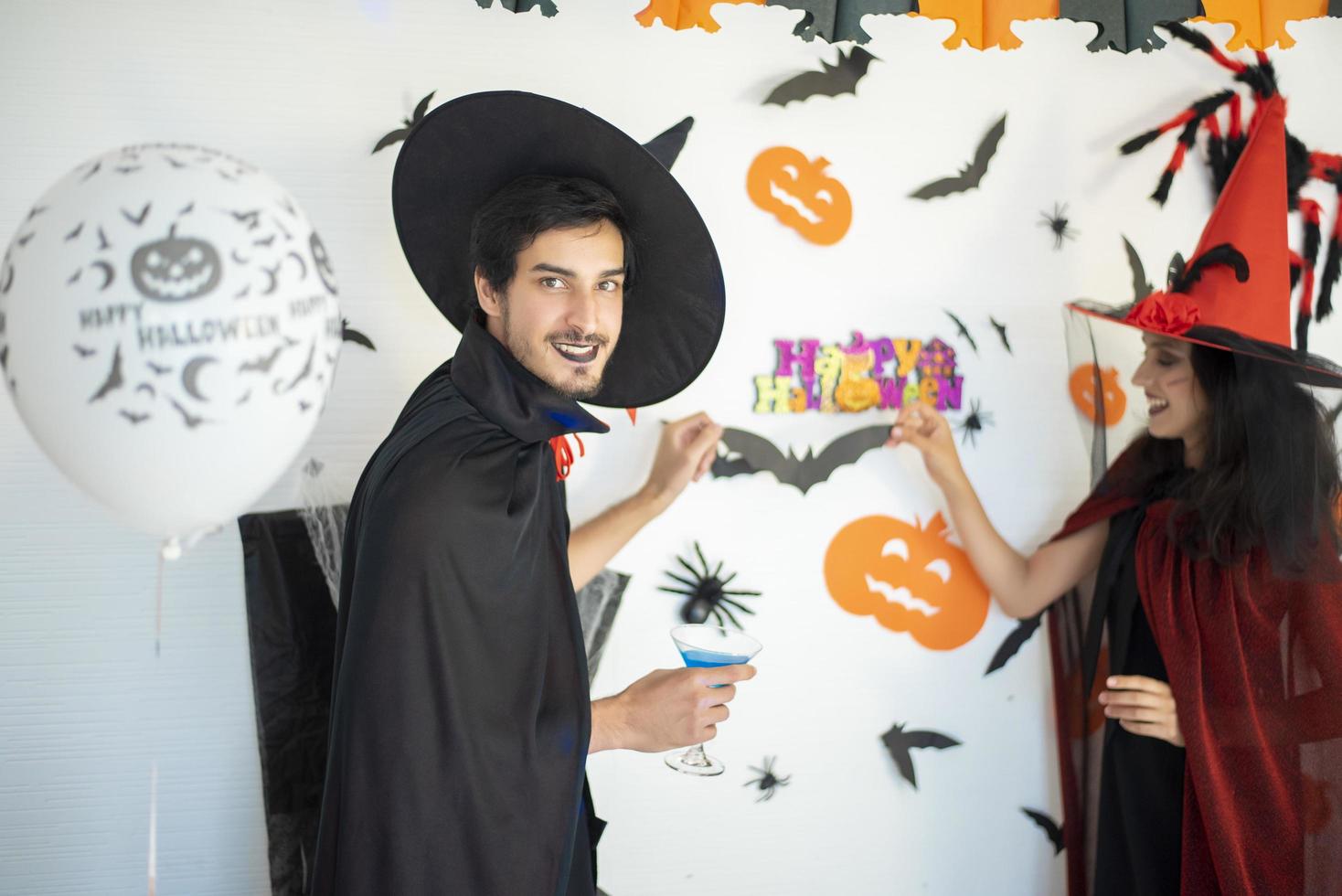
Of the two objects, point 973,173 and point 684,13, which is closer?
point 684,13

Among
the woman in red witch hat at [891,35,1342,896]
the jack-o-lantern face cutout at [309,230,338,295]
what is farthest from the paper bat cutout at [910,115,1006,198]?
the jack-o-lantern face cutout at [309,230,338,295]

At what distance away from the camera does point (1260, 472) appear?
1.93 metres

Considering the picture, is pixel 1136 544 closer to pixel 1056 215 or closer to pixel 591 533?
pixel 1056 215

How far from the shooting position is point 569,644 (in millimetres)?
1651

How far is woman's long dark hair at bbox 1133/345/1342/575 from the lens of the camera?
1.90 meters

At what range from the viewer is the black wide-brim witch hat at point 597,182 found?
1.70 meters

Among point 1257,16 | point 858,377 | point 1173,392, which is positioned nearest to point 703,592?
point 858,377

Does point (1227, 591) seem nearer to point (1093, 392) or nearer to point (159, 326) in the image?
point (1093, 392)

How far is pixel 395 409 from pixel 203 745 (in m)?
0.78

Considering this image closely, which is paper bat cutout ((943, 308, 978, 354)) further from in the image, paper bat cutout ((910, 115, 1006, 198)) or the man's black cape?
the man's black cape

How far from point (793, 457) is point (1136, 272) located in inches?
38.6

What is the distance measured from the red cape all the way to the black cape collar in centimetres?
125

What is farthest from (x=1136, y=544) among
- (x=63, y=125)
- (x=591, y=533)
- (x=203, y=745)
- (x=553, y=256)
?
(x=63, y=125)

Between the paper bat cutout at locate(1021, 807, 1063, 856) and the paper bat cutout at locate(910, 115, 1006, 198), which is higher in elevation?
the paper bat cutout at locate(910, 115, 1006, 198)
